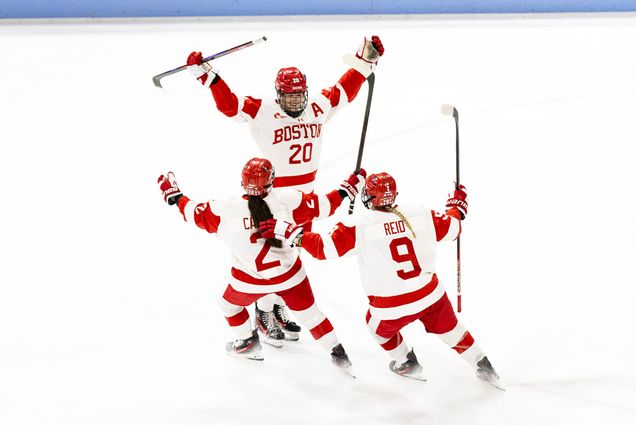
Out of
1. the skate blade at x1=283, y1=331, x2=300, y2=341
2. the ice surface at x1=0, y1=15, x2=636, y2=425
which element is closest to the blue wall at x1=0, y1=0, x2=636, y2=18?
the ice surface at x1=0, y1=15, x2=636, y2=425

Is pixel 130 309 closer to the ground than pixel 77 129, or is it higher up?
closer to the ground

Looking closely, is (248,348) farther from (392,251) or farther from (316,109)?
(316,109)

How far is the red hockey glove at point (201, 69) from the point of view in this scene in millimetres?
4062

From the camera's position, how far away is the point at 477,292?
4.47m

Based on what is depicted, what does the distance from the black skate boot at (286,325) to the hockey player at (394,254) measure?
64 centimetres

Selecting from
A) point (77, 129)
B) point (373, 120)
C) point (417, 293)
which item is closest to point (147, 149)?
point (77, 129)

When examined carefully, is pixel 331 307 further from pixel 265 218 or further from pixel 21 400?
pixel 21 400

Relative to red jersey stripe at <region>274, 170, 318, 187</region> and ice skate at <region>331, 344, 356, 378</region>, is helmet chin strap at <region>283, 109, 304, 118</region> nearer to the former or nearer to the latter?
red jersey stripe at <region>274, 170, 318, 187</region>

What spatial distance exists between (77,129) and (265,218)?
421 cm

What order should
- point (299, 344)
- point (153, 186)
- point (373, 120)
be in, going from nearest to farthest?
point (299, 344), point (153, 186), point (373, 120)

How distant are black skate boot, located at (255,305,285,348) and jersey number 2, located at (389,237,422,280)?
925 mm

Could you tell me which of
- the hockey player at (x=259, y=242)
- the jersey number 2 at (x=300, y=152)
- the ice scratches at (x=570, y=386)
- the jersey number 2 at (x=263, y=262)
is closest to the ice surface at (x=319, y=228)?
the ice scratches at (x=570, y=386)

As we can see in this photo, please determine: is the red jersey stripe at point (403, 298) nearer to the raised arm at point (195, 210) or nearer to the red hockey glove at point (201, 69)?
the raised arm at point (195, 210)

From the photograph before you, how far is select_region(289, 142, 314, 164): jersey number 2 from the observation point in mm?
4168
